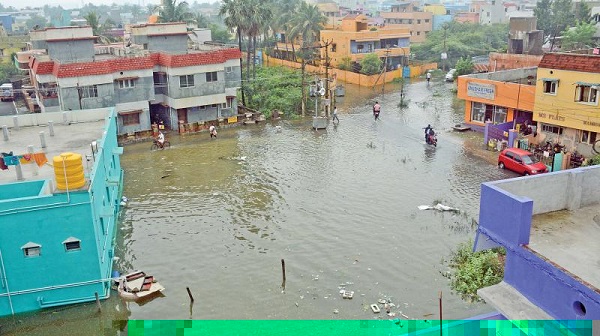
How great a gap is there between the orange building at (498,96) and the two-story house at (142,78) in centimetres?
1704

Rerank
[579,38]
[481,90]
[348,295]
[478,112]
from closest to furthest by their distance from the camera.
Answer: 1. [348,295]
2. [481,90]
3. [478,112]
4. [579,38]

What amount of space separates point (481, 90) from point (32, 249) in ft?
97.2

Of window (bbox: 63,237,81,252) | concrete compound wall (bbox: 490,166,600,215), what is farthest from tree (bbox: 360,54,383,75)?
concrete compound wall (bbox: 490,166,600,215)

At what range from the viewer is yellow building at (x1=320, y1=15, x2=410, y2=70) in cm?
6378

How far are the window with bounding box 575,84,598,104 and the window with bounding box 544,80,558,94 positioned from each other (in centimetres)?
144

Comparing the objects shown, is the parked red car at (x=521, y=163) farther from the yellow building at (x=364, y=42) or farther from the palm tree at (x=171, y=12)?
the palm tree at (x=171, y=12)

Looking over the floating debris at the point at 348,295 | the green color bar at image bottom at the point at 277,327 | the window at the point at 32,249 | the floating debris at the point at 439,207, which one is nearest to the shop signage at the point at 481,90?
the floating debris at the point at 439,207

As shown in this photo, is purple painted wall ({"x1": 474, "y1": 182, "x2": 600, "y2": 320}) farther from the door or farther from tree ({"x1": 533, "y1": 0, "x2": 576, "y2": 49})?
tree ({"x1": 533, "y1": 0, "x2": 576, "y2": 49})

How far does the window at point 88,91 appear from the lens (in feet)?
114

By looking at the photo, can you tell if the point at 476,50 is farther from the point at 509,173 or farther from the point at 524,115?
the point at 509,173

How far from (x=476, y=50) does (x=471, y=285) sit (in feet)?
217

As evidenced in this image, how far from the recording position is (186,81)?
125ft

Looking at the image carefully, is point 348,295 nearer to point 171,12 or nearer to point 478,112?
point 478,112

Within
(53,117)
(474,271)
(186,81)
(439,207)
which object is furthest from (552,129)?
(53,117)
